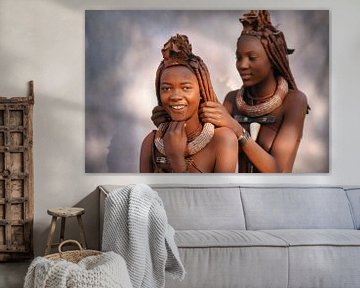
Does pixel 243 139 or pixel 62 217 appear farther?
pixel 243 139

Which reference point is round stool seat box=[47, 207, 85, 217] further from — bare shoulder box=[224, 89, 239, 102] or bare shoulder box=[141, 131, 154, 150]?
bare shoulder box=[224, 89, 239, 102]

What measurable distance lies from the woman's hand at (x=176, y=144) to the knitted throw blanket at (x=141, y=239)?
98 cm

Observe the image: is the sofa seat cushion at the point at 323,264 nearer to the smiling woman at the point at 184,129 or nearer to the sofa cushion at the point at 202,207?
the sofa cushion at the point at 202,207

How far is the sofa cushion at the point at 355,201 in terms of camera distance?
3561mm

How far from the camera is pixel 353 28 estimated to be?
149 inches

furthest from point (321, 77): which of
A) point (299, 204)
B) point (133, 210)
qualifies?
point (133, 210)

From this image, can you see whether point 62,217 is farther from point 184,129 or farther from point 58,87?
point 184,129

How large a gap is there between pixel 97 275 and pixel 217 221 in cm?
149

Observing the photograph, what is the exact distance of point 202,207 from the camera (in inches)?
136

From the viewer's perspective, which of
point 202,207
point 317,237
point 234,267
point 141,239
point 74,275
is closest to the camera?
point 74,275

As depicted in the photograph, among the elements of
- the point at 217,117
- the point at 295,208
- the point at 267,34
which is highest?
the point at 267,34

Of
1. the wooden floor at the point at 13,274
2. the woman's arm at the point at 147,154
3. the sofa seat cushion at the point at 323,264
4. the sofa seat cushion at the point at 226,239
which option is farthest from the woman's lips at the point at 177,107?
the wooden floor at the point at 13,274

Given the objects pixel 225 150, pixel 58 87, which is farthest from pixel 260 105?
pixel 58 87

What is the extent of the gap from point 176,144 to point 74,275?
1.78 meters
